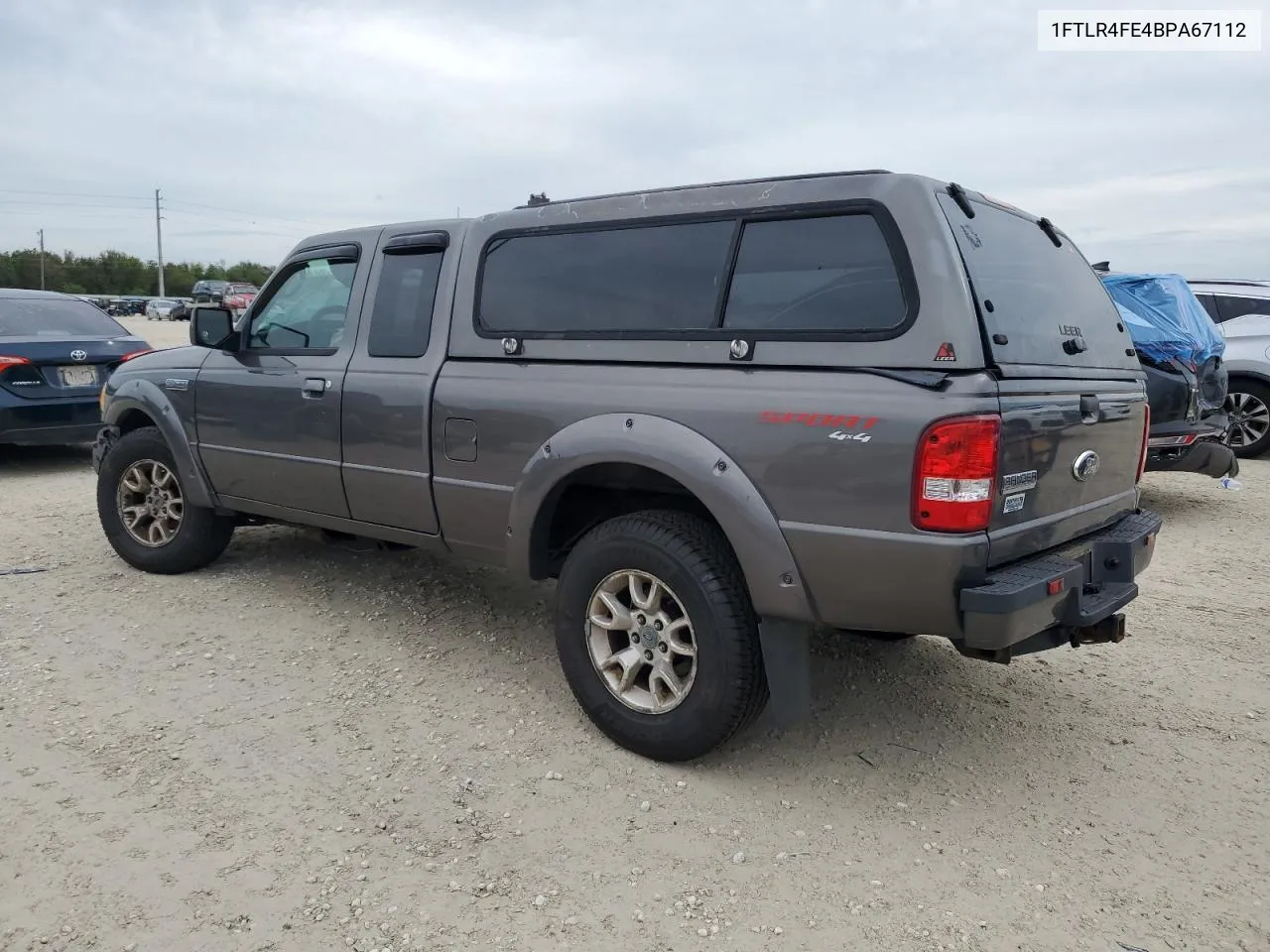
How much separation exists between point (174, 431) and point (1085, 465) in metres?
4.44

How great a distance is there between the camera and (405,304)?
4188 millimetres

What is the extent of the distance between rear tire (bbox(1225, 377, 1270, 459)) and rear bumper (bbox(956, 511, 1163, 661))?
7248 mm

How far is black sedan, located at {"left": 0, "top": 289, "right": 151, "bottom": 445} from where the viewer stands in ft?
26.1

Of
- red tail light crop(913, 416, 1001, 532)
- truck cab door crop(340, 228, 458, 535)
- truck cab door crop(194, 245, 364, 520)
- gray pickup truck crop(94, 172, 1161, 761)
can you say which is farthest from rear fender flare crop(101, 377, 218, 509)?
red tail light crop(913, 416, 1001, 532)

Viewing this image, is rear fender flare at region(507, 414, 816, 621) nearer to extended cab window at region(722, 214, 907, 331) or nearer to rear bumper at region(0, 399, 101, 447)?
extended cab window at region(722, 214, 907, 331)

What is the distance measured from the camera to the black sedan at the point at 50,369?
26.1 feet

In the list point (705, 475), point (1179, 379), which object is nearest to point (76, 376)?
point (705, 475)

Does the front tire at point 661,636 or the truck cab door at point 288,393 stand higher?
the truck cab door at point 288,393

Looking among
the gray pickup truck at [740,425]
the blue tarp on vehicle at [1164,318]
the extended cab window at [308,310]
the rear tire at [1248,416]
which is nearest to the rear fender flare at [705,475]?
the gray pickup truck at [740,425]

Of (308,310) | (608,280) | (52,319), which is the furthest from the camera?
(52,319)

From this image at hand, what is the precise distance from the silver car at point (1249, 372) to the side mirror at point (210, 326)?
8978 mm

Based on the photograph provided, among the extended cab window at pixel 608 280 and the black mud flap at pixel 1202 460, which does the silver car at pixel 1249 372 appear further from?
the extended cab window at pixel 608 280

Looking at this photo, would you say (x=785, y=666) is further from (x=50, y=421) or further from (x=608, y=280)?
(x=50, y=421)

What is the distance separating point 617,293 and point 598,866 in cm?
194
